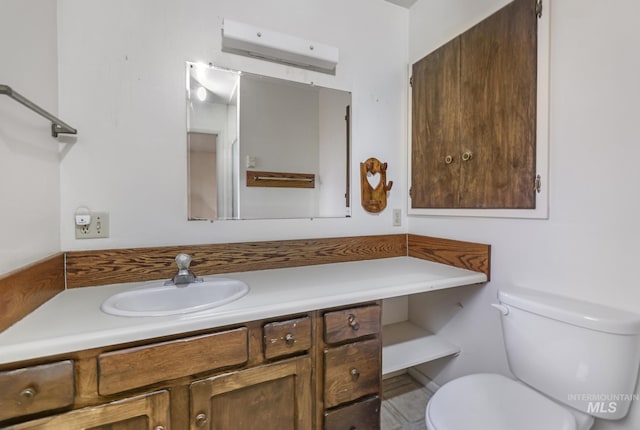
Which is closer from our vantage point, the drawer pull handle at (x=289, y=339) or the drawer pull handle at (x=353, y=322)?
the drawer pull handle at (x=289, y=339)

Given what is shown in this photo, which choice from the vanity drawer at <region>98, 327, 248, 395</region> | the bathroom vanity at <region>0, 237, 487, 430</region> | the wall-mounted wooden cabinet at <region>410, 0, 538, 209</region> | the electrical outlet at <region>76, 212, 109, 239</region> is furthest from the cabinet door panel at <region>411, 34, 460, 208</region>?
the electrical outlet at <region>76, 212, 109, 239</region>

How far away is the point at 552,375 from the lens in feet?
3.29

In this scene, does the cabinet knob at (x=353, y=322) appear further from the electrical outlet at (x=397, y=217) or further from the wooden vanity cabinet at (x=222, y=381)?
the electrical outlet at (x=397, y=217)

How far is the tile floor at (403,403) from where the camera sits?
1.46 meters

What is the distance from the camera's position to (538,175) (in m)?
1.17

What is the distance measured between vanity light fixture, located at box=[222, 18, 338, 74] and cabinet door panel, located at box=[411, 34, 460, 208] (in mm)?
586

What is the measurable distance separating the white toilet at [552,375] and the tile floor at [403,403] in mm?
550

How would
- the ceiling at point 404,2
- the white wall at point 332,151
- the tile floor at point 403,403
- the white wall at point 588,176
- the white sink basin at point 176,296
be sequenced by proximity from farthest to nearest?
the ceiling at point 404,2
the white wall at point 332,151
the tile floor at point 403,403
the white sink basin at point 176,296
the white wall at point 588,176

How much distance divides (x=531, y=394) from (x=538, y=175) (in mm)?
851

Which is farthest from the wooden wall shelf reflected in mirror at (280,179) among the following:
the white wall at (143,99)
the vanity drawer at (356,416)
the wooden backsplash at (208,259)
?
the vanity drawer at (356,416)

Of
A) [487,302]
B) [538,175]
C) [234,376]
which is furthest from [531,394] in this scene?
[234,376]

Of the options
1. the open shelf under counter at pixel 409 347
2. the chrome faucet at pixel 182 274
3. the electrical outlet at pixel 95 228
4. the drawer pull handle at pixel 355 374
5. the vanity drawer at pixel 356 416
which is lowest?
the vanity drawer at pixel 356 416

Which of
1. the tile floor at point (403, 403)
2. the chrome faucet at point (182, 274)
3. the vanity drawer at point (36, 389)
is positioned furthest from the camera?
the tile floor at point (403, 403)

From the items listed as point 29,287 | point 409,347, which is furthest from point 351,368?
point 29,287
